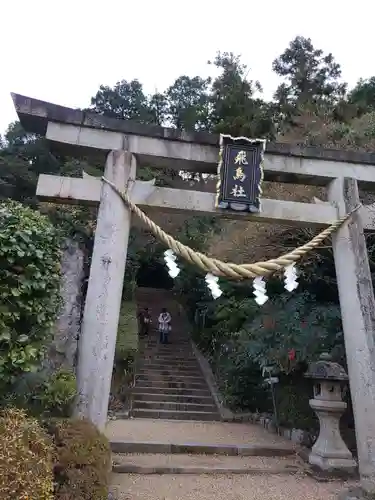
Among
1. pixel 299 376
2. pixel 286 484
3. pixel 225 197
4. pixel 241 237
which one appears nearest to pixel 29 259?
pixel 225 197

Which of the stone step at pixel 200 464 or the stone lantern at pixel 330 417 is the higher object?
the stone lantern at pixel 330 417

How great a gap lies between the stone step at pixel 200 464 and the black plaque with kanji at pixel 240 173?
146 inches

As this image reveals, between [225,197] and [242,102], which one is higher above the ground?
[242,102]

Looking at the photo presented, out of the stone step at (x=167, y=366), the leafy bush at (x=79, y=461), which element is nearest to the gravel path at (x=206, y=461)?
the leafy bush at (x=79, y=461)

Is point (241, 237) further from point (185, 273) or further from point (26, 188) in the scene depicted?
point (26, 188)

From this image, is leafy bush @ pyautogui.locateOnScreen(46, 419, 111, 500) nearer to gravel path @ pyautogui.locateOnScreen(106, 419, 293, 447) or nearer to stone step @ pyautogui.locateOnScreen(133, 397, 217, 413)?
gravel path @ pyautogui.locateOnScreen(106, 419, 293, 447)

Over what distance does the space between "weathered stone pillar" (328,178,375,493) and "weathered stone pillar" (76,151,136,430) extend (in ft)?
9.72

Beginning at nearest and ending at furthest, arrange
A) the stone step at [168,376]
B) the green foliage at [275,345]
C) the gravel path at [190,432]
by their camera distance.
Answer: the gravel path at [190,432], the green foliage at [275,345], the stone step at [168,376]

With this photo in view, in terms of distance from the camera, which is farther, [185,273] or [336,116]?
[336,116]

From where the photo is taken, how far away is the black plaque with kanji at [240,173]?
18.5ft

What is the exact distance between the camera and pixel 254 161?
5797 mm

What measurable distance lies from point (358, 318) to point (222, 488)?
278 centimetres

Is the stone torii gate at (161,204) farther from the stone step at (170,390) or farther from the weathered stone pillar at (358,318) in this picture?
the stone step at (170,390)

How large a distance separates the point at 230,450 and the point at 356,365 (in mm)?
2832
